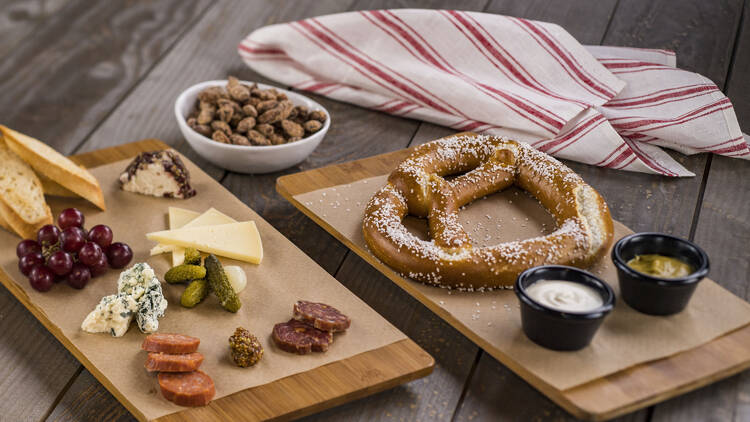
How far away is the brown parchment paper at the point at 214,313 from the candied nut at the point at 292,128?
311 mm

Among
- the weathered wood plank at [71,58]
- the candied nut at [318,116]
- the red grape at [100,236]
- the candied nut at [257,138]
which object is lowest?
the weathered wood plank at [71,58]

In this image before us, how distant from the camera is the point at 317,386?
1528 mm

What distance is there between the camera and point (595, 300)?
5.10 ft

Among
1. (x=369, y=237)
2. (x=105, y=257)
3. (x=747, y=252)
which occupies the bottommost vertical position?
(x=105, y=257)

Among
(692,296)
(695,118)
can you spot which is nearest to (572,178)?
(692,296)

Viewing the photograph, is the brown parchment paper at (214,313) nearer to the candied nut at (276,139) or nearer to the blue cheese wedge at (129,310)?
the blue cheese wedge at (129,310)

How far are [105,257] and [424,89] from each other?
1.25 metres

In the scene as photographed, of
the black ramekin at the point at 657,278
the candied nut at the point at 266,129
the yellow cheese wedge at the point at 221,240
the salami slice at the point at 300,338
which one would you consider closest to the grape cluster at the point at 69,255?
the yellow cheese wedge at the point at 221,240

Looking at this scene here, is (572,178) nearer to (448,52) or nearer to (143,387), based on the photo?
(448,52)

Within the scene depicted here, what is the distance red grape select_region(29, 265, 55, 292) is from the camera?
177 cm

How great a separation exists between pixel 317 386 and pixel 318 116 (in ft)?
3.62

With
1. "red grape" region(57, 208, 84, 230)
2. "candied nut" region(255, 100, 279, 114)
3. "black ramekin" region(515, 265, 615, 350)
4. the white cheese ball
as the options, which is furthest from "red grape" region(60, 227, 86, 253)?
"black ramekin" region(515, 265, 615, 350)

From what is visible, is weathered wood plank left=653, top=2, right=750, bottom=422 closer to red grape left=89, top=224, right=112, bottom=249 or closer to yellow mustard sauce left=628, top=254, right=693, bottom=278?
yellow mustard sauce left=628, top=254, right=693, bottom=278

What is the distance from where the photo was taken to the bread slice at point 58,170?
2.10 meters
